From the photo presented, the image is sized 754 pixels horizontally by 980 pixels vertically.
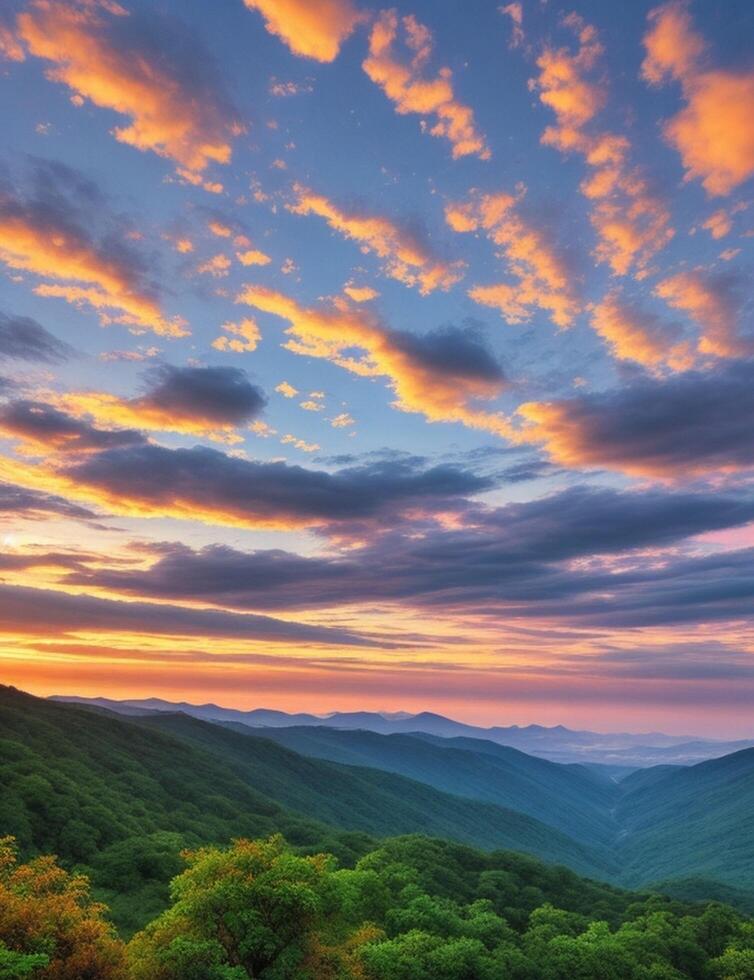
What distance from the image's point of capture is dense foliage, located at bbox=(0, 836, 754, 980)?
38906mm

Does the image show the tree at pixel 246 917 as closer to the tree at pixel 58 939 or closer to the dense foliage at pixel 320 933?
the dense foliage at pixel 320 933

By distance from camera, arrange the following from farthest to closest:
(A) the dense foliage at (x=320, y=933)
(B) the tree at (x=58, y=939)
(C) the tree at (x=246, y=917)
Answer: (C) the tree at (x=246, y=917) < (A) the dense foliage at (x=320, y=933) < (B) the tree at (x=58, y=939)

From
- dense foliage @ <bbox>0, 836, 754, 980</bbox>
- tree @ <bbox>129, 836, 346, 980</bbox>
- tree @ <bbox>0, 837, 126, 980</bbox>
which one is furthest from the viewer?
tree @ <bbox>129, 836, 346, 980</bbox>

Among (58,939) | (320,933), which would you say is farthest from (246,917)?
(58,939)

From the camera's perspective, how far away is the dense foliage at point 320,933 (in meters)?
38.9

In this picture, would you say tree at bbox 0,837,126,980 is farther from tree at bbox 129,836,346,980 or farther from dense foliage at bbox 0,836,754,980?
tree at bbox 129,836,346,980

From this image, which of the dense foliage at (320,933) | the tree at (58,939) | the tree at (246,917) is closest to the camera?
the tree at (58,939)

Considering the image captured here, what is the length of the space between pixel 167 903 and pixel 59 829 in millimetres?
35733

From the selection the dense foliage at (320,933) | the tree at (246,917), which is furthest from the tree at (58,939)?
the tree at (246,917)

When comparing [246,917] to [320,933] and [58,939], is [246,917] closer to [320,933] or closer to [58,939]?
[320,933]

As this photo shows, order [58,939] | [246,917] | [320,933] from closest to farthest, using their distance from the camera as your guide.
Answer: [58,939] < [246,917] < [320,933]

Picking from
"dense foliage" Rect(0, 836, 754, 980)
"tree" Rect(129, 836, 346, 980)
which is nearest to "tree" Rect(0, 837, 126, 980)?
"dense foliage" Rect(0, 836, 754, 980)

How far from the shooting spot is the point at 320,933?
53500 millimetres

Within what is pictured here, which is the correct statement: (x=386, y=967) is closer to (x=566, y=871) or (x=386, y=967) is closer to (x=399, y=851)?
(x=399, y=851)
